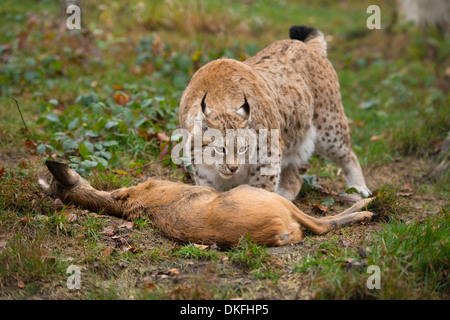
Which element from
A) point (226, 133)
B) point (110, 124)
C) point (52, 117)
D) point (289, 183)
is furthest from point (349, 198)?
point (52, 117)

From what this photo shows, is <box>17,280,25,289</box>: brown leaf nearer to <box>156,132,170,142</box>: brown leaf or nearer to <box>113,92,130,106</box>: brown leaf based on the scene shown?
<box>156,132,170,142</box>: brown leaf

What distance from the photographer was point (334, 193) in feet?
18.2

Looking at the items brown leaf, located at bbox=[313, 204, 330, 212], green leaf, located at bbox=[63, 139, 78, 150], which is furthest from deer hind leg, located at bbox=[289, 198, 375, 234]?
green leaf, located at bbox=[63, 139, 78, 150]

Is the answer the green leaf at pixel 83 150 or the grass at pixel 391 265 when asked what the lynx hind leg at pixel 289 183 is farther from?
the green leaf at pixel 83 150

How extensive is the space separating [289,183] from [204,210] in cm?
191

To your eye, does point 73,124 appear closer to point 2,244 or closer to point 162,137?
point 162,137

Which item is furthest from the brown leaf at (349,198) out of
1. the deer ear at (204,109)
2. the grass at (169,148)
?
the deer ear at (204,109)

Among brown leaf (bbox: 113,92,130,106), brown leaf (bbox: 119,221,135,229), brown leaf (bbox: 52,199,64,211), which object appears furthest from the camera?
brown leaf (bbox: 113,92,130,106)

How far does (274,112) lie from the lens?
188 inches

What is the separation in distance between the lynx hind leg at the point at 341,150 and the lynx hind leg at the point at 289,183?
1.41ft

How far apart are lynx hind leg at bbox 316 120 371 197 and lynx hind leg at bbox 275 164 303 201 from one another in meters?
0.43

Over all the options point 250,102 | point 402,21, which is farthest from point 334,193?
point 402,21

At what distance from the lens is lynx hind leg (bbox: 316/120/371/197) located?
18.5ft
